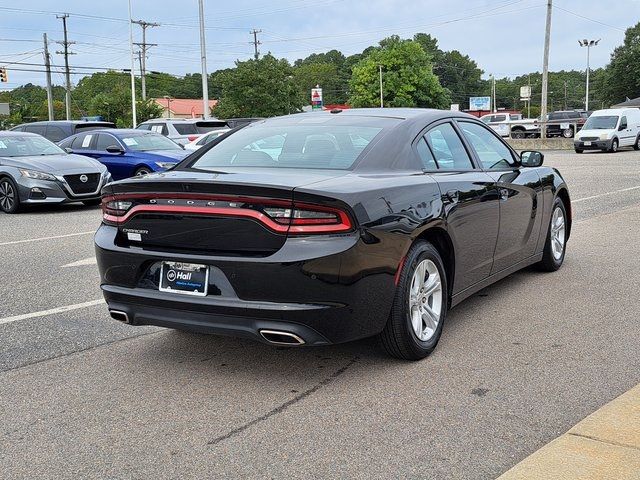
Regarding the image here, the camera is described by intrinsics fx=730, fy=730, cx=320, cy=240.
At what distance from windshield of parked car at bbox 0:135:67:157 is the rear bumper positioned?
10.9m

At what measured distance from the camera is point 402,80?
97125 millimetres

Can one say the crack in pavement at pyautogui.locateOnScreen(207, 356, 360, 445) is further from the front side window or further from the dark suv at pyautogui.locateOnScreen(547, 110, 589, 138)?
the dark suv at pyautogui.locateOnScreen(547, 110, 589, 138)

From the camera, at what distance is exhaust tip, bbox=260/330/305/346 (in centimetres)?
377

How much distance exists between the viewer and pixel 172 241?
13.2 ft

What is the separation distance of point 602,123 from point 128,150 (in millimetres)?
21630

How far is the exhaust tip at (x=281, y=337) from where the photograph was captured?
377cm

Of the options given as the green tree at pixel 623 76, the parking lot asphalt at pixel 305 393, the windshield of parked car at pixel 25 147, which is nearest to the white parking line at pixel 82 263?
the parking lot asphalt at pixel 305 393

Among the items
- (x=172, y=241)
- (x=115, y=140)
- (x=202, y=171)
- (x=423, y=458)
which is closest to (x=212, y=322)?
(x=172, y=241)

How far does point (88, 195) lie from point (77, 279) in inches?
264

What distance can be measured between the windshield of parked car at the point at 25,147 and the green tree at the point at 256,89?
4854 centimetres

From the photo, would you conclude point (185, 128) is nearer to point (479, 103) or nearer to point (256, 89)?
point (256, 89)

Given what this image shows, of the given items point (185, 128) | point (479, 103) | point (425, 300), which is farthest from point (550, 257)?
point (479, 103)

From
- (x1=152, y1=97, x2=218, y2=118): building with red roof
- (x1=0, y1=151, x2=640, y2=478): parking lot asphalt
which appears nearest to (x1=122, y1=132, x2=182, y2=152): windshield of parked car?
(x1=0, y1=151, x2=640, y2=478): parking lot asphalt

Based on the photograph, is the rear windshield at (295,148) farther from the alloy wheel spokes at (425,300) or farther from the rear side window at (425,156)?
the alloy wheel spokes at (425,300)
